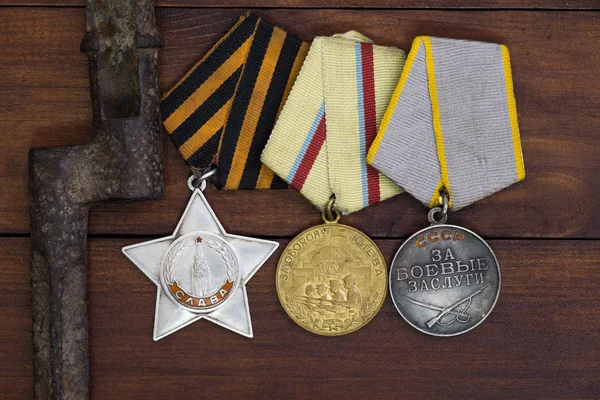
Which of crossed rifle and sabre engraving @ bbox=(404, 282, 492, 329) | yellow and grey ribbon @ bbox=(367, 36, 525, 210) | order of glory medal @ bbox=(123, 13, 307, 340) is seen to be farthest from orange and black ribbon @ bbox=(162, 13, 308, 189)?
crossed rifle and sabre engraving @ bbox=(404, 282, 492, 329)

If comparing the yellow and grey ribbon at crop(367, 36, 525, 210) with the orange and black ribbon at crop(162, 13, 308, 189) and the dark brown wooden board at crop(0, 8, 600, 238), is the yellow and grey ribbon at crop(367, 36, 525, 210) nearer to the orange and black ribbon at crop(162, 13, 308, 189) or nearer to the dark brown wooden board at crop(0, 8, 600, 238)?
the dark brown wooden board at crop(0, 8, 600, 238)

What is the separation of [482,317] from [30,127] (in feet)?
2.48

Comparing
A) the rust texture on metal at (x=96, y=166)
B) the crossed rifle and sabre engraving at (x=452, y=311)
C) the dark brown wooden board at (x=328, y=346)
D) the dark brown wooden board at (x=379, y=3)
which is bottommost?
the dark brown wooden board at (x=328, y=346)

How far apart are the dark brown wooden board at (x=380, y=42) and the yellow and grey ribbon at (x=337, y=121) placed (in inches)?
1.7

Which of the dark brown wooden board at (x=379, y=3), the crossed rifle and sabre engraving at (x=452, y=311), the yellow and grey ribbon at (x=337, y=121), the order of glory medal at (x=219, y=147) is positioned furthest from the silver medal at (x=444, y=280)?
the dark brown wooden board at (x=379, y=3)

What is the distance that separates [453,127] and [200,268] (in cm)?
44

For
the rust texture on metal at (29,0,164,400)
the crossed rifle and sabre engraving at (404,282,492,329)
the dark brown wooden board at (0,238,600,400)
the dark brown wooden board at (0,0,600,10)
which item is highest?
the dark brown wooden board at (0,0,600,10)

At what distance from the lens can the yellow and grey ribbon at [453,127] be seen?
0.97m

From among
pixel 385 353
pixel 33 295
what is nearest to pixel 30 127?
pixel 33 295

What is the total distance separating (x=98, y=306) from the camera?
1.03 meters

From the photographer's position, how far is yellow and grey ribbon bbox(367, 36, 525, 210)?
0.97 metres

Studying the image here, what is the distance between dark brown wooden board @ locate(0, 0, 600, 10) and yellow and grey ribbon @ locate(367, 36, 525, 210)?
0.25 ft

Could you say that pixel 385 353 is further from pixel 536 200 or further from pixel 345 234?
pixel 536 200

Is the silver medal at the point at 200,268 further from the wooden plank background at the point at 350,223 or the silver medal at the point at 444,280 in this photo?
the silver medal at the point at 444,280
